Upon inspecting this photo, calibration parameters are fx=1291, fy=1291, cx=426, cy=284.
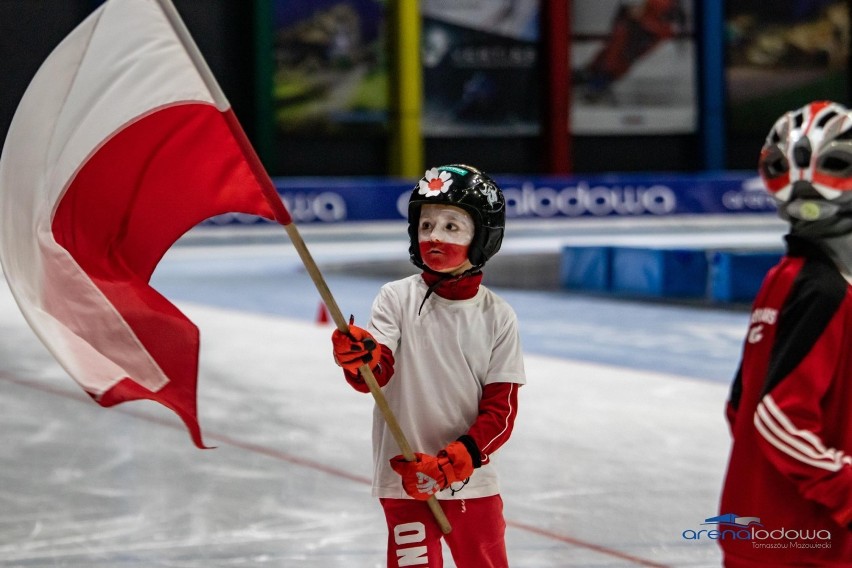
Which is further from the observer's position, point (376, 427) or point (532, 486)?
point (532, 486)

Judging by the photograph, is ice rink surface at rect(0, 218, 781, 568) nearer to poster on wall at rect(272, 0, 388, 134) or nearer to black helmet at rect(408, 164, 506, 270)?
black helmet at rect(408, 164, 506, 270)

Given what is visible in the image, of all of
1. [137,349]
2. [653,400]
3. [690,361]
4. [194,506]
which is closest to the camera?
[137,349]

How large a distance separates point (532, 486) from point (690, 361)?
3512 mm

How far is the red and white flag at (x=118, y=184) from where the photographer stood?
259cm

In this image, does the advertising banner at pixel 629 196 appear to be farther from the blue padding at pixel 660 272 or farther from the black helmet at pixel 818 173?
the black helmet at pixel 818 173

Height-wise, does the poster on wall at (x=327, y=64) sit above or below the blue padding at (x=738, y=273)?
above

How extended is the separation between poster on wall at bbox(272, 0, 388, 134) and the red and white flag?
22.2 metres

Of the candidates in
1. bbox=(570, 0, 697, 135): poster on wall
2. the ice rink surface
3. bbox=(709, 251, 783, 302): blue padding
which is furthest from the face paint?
bbox=(570, 0, 697, 135): poster on wall

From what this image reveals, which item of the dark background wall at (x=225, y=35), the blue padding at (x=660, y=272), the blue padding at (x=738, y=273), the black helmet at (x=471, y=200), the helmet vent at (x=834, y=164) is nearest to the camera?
the helmet vent at (x=834, y=164)

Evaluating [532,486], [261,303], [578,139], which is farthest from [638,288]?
[578,139]

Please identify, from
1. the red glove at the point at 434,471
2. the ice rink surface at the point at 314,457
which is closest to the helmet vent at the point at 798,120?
the red glove at the point at 434,471

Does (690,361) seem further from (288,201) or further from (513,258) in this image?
(288,201)

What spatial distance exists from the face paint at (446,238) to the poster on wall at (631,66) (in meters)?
24.6

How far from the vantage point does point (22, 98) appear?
2.66 meters
